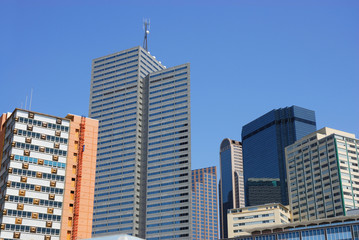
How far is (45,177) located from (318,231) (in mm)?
95313

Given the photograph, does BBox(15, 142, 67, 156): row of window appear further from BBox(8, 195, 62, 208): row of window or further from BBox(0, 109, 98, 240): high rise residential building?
BBox(8, 195, 62, 208): row of window

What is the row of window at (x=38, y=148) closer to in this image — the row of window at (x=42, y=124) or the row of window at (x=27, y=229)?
the row of window at (x=42, y=124)

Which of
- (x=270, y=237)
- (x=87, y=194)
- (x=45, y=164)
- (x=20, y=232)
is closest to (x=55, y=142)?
(x=45, y=164)

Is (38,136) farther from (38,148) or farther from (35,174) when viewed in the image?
(35,174)

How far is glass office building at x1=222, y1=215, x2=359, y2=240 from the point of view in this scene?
15925 centimetres

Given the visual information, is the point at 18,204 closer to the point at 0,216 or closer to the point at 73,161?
the point at 0,216

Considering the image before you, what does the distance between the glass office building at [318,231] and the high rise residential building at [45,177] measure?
7294 centimetres

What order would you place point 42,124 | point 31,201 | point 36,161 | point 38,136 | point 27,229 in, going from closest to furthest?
point 27,229, point 31,201, point 36,161, point 38,136, point 42,124

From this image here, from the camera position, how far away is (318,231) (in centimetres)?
16600

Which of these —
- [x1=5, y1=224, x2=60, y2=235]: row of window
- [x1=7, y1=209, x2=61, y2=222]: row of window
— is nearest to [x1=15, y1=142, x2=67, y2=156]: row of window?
[x1=7, y1=209, x2=61, y2=222]: row of window

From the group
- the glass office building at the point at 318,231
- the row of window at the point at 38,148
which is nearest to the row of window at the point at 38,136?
the row of window at the point at 38,148

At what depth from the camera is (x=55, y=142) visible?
5797 inches

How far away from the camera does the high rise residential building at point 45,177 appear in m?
134

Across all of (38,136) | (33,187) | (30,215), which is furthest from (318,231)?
(38,136)
